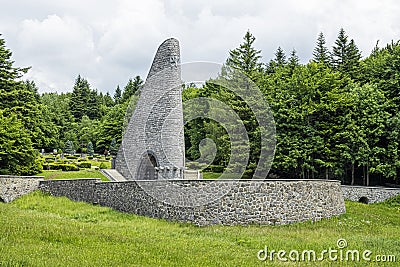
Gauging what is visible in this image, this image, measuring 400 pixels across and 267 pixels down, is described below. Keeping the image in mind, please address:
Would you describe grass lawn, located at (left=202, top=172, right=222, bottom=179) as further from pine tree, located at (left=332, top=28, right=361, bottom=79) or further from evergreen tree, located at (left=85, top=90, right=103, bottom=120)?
evergreen tree, located at (left=85, top=90, right=103, bottom=120)

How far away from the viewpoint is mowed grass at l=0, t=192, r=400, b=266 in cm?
824

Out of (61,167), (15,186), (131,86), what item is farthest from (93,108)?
(15,186)

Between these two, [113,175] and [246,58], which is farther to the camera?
[246,58]

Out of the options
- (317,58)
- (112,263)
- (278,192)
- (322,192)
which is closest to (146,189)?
(278,192)

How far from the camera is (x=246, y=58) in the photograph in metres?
35.4

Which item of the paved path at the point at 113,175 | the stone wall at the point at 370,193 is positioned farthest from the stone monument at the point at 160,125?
the stone wall at the point at 370,193

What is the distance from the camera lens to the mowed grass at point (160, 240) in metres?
8.24

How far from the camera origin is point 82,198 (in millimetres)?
20000

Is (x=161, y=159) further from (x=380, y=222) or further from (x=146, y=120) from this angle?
(x=380, y=222)

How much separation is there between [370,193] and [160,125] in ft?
49.0

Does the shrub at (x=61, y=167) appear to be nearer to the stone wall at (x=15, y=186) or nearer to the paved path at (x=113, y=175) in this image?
the paved path at (x=113, y=175)

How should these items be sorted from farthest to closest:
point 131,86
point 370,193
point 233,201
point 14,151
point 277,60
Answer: point 131,86
point 277,60
point 370,193
point 14,151
point 233,201

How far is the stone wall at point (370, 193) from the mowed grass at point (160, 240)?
9291 mm

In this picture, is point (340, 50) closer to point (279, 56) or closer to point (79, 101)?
point (279, 56)
